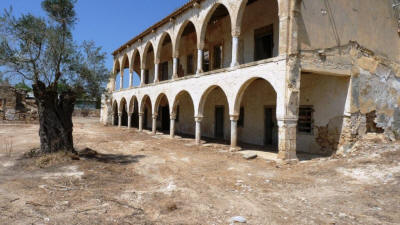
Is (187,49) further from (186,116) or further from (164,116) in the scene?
(164,116)

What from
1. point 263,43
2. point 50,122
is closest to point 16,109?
point 50,122

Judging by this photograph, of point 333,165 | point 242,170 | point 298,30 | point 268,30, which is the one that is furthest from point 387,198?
point 268,30

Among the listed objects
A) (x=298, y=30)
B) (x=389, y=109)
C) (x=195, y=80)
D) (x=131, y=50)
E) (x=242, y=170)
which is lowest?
(x=242, y=170)

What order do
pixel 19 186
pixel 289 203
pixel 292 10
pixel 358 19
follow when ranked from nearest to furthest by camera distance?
1. pixel 289 203
2. pixel 19 186
3. pixel 292 10
4. pixel 358 19

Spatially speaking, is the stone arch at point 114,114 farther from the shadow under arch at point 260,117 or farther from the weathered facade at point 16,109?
the shadow under arch at point 260,117

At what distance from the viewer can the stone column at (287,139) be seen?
29.2 feet

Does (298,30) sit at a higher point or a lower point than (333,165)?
higher

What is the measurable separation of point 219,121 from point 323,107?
23.1 ft

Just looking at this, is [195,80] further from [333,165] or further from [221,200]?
[221,200]

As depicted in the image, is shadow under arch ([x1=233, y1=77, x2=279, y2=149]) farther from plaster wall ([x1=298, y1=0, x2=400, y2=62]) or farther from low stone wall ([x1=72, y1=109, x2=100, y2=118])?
low stone wall ([x1=72, y1=109, x2=100, y2=118])

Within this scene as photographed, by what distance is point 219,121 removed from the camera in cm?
1666

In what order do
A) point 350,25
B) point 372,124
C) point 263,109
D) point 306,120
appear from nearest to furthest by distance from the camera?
point 350,25
point 372,124
point 306,120
point 263,109

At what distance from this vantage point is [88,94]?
9695 mm

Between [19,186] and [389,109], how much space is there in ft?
47.3
